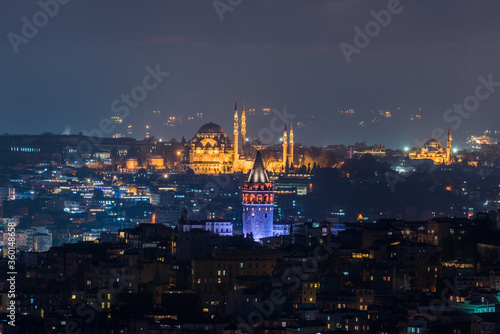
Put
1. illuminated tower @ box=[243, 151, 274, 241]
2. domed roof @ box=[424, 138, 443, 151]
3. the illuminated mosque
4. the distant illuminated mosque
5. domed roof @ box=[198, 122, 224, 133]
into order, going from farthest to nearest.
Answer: domed roof @ box=[424, 138, 443, 151] < the distant illuminated mosque < domed roof @ box=[198, 122, 224, 133] < the illuminated mosque < illuminated tower @ box=[243, 151, 274, 241]

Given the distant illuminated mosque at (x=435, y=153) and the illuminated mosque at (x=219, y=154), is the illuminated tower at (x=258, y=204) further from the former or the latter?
the distant illuminated mosque at (x=435, y=153)

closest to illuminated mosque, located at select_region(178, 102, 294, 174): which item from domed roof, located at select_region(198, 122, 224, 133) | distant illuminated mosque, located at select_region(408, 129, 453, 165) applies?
domed roof, located at select_region(198, 122, 224, 133)

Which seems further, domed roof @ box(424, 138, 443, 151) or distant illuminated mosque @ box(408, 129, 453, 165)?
domed roof @ box(424, 138, 443, 151)

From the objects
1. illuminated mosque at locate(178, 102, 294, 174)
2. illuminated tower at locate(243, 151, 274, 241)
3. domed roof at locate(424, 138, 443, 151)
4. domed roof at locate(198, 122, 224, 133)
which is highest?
domed roof at locate(198, 122, 224, 133)

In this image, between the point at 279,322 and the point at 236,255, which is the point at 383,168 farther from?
the point at 279,322

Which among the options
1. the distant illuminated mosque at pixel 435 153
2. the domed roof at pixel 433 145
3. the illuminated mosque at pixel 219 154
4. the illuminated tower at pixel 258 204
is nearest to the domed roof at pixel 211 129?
the illuminated mosque at pixel 219 154

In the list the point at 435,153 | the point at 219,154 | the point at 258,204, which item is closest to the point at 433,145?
the point at 435,153

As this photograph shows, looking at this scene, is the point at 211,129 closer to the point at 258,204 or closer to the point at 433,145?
the point at 433,145

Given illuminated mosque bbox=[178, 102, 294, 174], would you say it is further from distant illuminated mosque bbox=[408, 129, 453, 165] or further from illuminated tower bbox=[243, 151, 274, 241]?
illuminated tower bbox=[243, 151, 274, 241]
